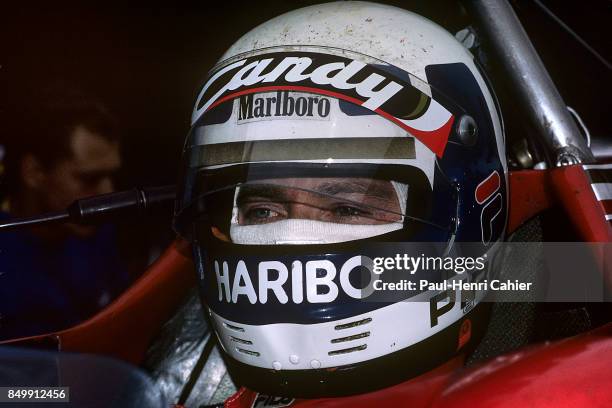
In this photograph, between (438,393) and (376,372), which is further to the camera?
→ (376,372)

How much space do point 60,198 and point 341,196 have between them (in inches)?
49.6

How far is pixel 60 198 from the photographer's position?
196 cm

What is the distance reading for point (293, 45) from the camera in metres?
1.11

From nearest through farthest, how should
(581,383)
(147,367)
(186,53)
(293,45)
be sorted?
(581,383) → (293,45) → (147,367) → (186,53)

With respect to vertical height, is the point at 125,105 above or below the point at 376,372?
above

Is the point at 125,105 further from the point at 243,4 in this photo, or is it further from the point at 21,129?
the point at 243,4

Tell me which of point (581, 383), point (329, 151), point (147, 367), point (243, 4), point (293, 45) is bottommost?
point (147, 367)

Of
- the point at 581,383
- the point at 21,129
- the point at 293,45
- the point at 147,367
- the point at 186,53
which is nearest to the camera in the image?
the point at 581,383

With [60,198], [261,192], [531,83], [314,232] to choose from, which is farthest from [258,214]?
[60,198]

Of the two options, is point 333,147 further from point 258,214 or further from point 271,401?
point 271,401

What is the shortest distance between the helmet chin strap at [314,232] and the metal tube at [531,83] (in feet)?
1.16

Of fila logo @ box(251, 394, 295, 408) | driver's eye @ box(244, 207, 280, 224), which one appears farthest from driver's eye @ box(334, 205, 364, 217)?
fila logo @ box(251, 394, 295, 408)

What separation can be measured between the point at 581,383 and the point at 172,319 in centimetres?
95

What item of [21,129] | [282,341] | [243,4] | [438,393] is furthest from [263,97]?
[21,129]
